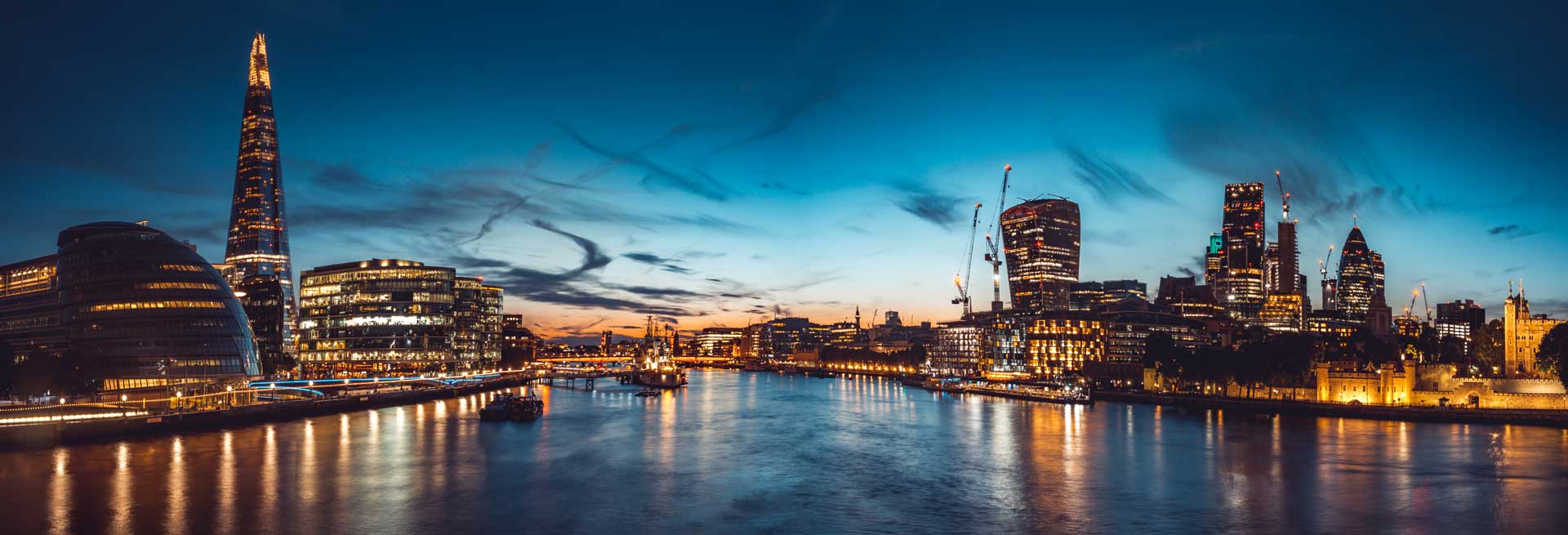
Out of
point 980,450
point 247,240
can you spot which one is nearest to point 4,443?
point 980,450

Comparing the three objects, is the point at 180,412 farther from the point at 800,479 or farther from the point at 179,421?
the point at 800,479

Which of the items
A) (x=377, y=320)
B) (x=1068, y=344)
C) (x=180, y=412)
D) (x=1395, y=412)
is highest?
(x=377, y=320)

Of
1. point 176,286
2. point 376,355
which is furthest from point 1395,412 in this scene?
point 376,355

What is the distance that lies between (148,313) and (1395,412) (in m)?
130

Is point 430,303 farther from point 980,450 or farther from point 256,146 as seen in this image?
point 980,450

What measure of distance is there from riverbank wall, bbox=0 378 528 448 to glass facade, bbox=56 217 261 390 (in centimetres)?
1043

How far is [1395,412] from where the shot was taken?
309 feet

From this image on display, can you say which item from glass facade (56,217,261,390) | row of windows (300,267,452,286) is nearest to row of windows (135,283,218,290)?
glass facade (56,217,261,390)

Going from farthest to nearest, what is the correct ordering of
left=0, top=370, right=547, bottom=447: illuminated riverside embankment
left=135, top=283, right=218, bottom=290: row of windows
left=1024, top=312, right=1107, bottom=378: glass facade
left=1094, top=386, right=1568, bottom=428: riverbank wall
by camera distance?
left=1024, top=312, right=1107, bottom=378: glass facade, left=135, top=283, right=218, bottom=290: row of windows, left=1094, top=386, right=1568, bottom=428: riverbank wall, left=0, top=370, right=547, bottom=447: illuminated riverside embankment

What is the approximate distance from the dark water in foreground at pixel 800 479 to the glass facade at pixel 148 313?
19.1 m

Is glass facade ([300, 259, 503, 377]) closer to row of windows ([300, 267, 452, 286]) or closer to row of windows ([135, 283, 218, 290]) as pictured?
row of windows ([300, 267, 452, 286])

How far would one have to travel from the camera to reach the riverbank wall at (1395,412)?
88000 mm

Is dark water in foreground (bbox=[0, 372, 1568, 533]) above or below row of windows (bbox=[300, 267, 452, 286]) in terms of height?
below

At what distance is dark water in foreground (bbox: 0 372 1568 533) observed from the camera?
4209cm
